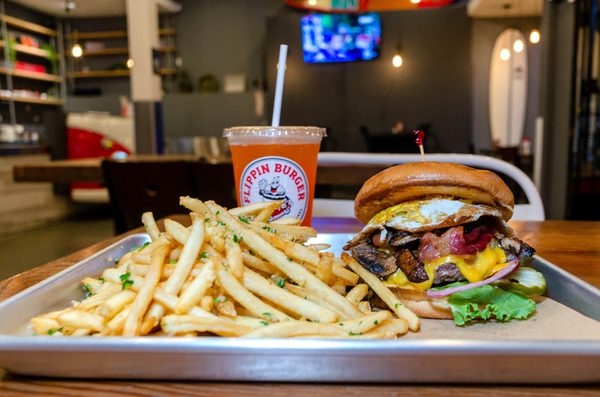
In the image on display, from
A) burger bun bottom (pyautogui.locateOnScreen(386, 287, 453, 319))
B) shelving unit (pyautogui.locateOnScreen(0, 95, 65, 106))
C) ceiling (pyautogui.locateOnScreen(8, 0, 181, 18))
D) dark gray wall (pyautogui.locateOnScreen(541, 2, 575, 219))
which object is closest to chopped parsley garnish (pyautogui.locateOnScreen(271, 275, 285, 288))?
burger bun bottom (pyautogui.locateOnScreen(386, 287, 453, 319))

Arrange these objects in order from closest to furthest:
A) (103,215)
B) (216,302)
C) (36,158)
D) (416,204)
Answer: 1. (216,302)
2. (416,204)
3. (36,158)
4. (103,215)

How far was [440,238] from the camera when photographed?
1180mm

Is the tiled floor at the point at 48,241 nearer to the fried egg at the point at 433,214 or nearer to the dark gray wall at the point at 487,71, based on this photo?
the fried egg at the point at 433,214

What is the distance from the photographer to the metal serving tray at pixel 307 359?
64 cm

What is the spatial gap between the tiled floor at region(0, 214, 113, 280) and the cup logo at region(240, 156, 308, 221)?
12.7ft

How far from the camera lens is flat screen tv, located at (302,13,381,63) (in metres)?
10.1

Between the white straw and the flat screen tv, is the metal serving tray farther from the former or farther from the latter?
the flat screen tv

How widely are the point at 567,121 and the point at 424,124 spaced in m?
5.03

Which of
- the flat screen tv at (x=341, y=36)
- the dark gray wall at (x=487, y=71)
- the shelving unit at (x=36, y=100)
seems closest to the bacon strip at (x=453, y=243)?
the flat screen tv at (x=341, y=36)

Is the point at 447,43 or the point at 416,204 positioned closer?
the point at 416,204

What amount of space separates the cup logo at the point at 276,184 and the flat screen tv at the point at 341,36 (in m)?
9.30

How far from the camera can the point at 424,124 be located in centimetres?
1042

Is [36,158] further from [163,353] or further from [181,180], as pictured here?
[163,353]

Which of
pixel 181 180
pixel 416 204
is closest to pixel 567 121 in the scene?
pixel 181 180
